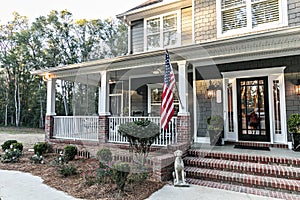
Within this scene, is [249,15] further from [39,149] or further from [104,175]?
[39,149]

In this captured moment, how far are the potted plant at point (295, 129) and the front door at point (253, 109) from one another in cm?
69

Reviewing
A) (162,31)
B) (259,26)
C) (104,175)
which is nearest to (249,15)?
(259,26)

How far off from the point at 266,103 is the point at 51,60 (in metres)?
18.9

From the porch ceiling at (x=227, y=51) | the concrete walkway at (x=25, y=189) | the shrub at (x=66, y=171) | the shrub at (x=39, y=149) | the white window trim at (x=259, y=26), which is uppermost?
the white window trim at (x=259, y=26)

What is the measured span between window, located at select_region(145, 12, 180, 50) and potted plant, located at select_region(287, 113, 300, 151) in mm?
4728

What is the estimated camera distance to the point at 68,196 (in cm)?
368

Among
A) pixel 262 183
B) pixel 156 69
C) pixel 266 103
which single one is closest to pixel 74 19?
pixel 156 69

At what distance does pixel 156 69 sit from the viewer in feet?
22.9

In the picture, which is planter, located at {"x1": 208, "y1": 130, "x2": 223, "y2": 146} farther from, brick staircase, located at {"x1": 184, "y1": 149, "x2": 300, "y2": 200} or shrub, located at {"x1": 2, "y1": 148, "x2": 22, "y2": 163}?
shrub, located at {"x1": 2, "y1": 148, "x2": 22, "y2": 163}

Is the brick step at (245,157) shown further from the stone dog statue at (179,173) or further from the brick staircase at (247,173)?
the stone dog statue at (179,173)

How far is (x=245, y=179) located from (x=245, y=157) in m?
0.78

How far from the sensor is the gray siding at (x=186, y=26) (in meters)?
7.64

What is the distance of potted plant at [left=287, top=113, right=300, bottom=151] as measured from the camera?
5151mm

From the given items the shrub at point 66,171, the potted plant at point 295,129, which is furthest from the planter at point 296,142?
the shrub at point 66,171
